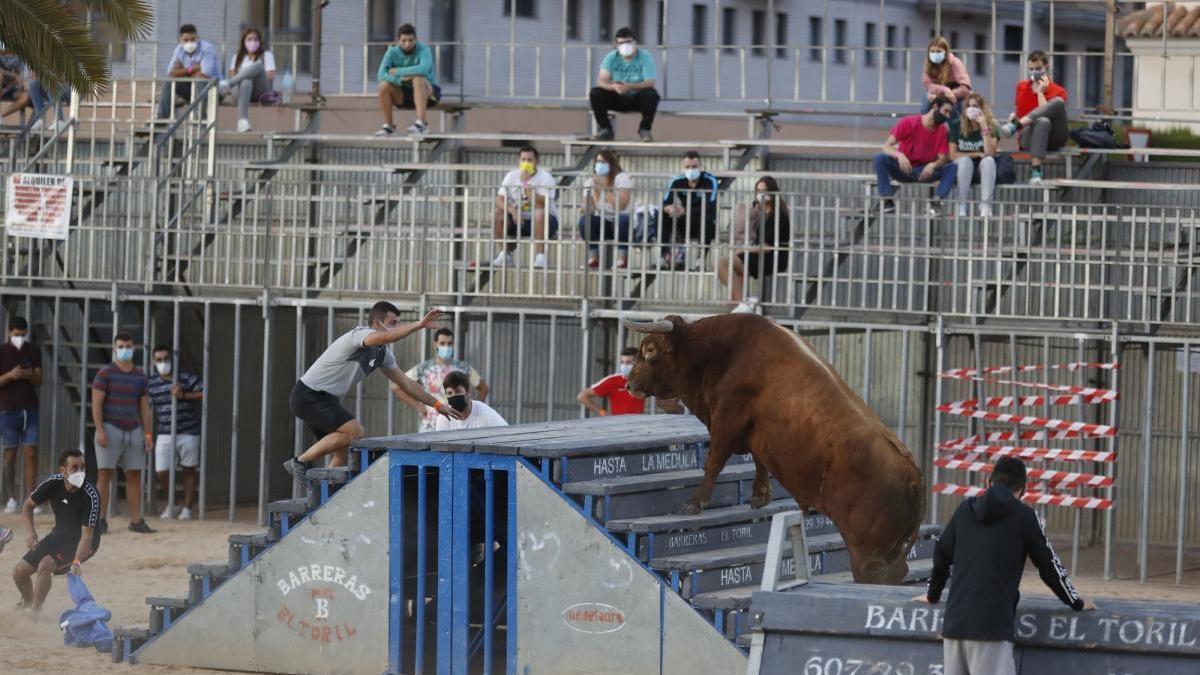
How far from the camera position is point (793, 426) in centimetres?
1302

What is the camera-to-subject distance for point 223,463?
2384cm

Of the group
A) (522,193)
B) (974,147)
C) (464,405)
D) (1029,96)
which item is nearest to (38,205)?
(522,193)

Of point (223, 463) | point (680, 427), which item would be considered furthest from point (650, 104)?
point (680, 427)

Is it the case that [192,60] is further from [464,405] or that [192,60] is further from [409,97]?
[464,405]

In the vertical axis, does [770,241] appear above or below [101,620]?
above

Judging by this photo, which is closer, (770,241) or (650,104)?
(770,241)

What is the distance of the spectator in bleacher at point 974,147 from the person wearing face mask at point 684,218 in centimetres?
231

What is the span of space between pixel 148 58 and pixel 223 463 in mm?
11962

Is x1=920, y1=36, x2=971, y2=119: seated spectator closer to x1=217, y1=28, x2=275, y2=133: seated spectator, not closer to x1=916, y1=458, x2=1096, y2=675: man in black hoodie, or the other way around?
x1=217, y1=28, x2=275, y2=133: seated spectator

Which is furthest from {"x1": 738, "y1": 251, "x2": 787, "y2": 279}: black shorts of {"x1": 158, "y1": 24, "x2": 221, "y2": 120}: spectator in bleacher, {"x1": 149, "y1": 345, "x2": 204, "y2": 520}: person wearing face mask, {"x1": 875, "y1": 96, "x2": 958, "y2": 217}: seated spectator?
{"x1": 158, "y1": 24, "x2": 221, "y2": 120}: spectator in bleacher

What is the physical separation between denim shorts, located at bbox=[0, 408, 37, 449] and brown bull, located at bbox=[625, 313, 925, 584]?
10890 millimetres

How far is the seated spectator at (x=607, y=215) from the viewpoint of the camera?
67.4 ft

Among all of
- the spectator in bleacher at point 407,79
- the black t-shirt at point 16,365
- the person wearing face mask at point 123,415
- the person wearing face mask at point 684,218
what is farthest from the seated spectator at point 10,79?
the person wearing face mask at point 684,218

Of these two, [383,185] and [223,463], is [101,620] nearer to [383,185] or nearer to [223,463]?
[383,185]
